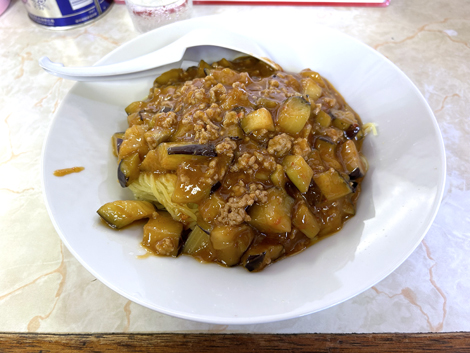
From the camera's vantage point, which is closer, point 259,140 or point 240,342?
point 240,342

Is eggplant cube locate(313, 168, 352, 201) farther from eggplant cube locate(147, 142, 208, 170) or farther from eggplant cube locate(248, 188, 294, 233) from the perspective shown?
eggplant cube locate(147, 142, 208, 170)

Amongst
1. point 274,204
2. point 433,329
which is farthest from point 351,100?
point 433,329

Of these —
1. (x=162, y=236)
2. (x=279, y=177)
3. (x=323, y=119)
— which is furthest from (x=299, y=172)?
(x=162, y=236)

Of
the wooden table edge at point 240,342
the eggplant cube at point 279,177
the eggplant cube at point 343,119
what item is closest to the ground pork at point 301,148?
the eggplant cube at point 279,177

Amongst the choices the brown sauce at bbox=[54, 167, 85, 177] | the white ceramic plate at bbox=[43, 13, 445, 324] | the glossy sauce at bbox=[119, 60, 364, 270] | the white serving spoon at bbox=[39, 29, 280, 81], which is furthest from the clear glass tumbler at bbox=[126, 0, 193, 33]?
the brown sauce at bbox=[54, 167, 85, 177]

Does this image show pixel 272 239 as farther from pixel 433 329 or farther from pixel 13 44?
pixel 13 44

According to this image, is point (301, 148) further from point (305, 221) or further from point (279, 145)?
point (305, 221)

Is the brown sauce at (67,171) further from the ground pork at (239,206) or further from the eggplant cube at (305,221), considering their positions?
the eggplant cube at (305,221)
